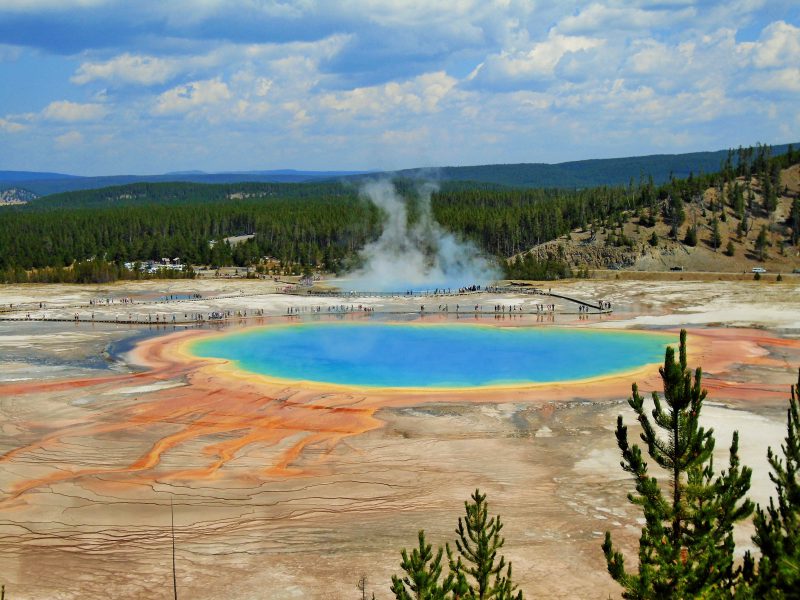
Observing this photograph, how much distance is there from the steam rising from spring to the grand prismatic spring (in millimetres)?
30261

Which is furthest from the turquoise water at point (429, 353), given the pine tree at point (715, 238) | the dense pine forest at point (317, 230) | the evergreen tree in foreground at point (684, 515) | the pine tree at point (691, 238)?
the pine tree at point (715, 238)

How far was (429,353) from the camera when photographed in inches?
1721

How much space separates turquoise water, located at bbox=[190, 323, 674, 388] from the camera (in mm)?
37250

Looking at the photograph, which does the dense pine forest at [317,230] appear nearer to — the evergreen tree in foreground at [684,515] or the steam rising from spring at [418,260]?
the steam rising from spring at [418,260]

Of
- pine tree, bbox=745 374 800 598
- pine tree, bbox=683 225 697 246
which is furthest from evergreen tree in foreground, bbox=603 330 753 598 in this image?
pine tree, bbox=683 225 697 246

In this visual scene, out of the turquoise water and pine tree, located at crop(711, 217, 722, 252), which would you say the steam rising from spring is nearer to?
pine tree, located at crop(711, 217, 722, 252)

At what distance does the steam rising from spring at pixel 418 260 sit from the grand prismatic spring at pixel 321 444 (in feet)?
99.3

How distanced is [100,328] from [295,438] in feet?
102

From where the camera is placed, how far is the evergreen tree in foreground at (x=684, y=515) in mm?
9703

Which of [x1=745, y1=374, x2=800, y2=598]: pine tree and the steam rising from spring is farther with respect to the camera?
the steam rising from spring

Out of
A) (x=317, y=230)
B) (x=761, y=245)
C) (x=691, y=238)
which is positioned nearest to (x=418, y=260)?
(x=317, y=230)

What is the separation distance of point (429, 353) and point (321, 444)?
18.3 metres

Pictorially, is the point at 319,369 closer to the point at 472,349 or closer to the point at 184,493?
the point at 472,349

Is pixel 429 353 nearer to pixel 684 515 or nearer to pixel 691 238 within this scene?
pixel 684 515
